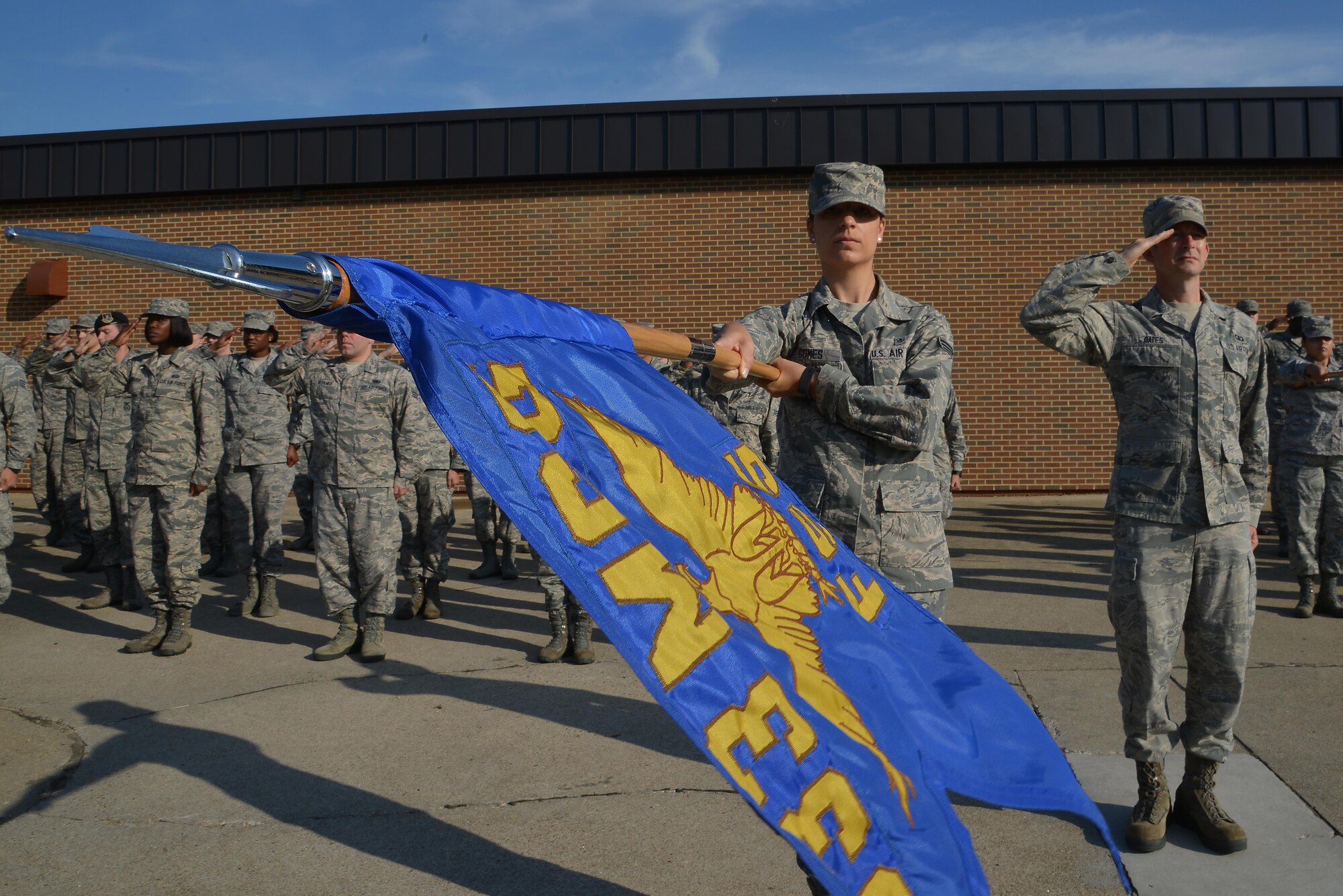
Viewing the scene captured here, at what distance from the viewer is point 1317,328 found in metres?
7.60

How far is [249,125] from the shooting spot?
15.5 metres

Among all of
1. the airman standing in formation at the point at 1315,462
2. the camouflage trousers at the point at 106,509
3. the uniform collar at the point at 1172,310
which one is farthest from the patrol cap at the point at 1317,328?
the camouflage trousers at the point at 106,509

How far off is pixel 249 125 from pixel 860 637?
1555 centimetres

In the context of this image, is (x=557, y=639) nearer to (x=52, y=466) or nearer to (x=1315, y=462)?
(x=1315, y=462)

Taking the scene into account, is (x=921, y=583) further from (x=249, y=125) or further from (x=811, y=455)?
(x=249, y=125)

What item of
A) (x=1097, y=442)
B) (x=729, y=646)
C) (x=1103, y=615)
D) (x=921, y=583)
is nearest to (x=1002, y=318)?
(x=1097, y=442)

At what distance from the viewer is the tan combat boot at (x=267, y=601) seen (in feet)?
26.2

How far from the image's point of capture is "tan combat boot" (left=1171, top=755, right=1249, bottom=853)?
11.8 feet

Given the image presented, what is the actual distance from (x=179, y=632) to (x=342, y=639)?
1136 millimetres

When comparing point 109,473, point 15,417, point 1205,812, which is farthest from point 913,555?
point 109,473

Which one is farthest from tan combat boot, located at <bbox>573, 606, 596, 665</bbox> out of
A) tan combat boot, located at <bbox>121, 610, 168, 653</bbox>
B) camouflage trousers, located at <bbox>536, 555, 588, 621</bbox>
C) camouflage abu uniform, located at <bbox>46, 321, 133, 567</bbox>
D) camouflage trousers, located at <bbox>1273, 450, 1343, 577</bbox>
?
camouflage trousers, located at <bbox>1273, 450, 1343, 577</bbox>

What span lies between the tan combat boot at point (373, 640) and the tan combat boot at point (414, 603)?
3.38 feet

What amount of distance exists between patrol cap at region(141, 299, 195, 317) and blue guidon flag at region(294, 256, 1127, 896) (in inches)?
236

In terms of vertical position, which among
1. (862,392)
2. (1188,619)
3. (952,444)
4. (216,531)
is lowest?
(1188,619)
